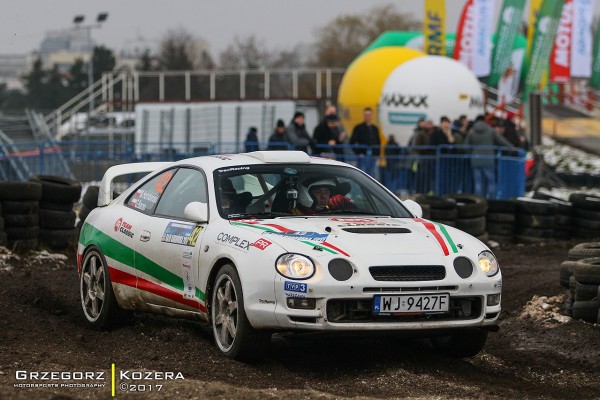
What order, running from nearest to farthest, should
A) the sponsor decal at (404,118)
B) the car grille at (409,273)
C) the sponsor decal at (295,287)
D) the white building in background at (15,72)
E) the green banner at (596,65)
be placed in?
1. the sponsor decal at (295,287)
2. the car grille at (409,273)
3. the sponsor decal at (404,118)
4. the green banner at (596,65)
5. the white building in background at (15,72)

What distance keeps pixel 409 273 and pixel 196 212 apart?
5.23 ft

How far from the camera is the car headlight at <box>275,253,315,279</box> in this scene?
6.94 m

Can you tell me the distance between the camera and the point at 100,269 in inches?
356

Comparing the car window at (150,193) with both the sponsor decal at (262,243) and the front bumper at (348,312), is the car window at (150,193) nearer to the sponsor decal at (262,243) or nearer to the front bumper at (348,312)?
the sponsor decal at (262,243)

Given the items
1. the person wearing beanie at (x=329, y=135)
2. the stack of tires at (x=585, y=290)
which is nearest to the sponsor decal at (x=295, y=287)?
the stack of tires at (x=585, y=290)

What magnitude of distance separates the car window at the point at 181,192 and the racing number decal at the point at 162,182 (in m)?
0.05

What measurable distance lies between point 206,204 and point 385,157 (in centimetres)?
1284

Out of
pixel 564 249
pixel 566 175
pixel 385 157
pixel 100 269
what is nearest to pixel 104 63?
pixel 566 175

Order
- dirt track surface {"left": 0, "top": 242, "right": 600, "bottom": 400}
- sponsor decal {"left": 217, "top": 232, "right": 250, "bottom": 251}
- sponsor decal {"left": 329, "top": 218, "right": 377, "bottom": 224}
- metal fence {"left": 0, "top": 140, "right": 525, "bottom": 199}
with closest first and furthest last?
dirt track surface {"left": 0, "top": 242, "right": 600, "bottom": 400}
sponsor decal {"left": 217, "top": 232, "right": 250, "bottom": 251}
sponsor decal {"left": 329, "top": 218, "right": 377, "bottom": 224}
metal fence {"left": 0, "top": 140, "right": 525, "bottom": 199}

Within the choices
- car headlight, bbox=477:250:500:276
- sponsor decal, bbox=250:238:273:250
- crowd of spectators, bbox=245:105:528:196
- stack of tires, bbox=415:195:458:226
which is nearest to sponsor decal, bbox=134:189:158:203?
sponsor decal, bbox=250:238:273:250

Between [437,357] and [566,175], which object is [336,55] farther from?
[437,357]

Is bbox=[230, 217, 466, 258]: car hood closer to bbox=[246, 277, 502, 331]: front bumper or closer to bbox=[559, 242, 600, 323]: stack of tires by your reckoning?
bbox=[246, 277, 502, 331]: front bumper

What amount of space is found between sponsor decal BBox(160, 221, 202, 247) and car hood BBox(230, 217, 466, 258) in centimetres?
36

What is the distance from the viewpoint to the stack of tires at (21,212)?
13305 mm
